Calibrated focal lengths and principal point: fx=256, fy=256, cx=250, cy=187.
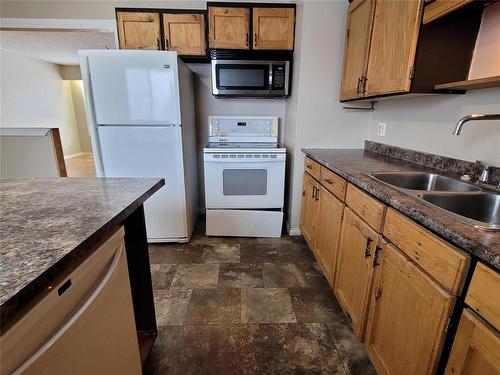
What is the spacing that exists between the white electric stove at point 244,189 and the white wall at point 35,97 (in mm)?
5641

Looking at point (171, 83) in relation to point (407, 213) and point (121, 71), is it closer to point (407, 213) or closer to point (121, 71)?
point (121, 71)

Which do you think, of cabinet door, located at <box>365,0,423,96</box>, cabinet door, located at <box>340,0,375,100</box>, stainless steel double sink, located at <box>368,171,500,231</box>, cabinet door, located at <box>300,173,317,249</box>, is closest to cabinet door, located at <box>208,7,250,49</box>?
cabinet door, located at <box>340,0,375,100</box>

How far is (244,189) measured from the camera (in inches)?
97.0

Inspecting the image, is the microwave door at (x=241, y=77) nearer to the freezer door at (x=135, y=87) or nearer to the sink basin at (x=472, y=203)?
the freezer door at (x=135, y=87)

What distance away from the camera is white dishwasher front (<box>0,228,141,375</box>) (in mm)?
483

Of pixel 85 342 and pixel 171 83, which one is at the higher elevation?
pixel 171 83

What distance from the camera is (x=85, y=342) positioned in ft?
2.20

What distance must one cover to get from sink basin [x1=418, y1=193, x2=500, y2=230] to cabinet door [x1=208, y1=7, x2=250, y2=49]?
2049 millimetres

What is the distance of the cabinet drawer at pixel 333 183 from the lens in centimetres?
153

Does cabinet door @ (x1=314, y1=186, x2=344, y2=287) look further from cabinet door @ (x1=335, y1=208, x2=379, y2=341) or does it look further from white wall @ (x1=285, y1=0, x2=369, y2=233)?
white wall @ (x1=285, y1=0, x2=369, y2=233)

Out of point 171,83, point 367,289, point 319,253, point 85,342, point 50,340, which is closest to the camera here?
point 50,340

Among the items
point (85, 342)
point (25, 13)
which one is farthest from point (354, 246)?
point (25, 13)

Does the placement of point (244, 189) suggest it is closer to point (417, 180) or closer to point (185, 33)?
point (417, 180)

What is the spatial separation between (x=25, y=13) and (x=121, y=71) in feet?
4.50
